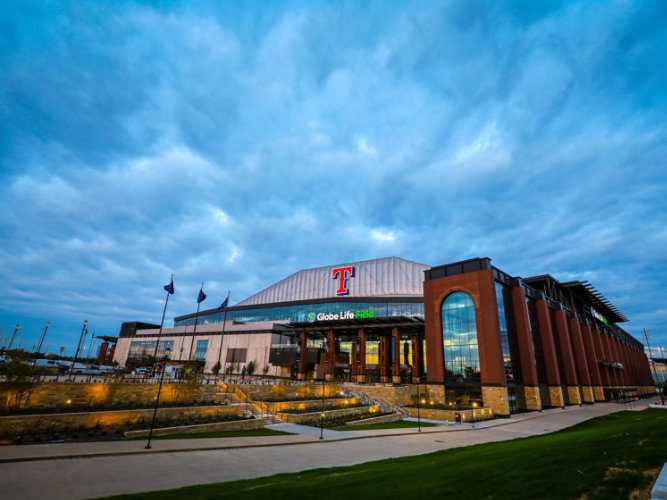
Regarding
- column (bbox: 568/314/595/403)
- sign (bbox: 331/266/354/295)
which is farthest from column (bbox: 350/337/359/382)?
column (bbox: 568/314/595/403)

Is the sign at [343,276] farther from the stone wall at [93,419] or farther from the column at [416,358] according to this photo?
the stone wall at [93,419]

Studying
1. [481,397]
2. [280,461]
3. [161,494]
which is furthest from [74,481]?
[481,397]

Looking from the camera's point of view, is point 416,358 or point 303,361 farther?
point 303,361

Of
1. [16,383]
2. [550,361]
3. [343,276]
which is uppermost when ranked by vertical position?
[343,276]

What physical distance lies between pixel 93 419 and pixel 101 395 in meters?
4.34

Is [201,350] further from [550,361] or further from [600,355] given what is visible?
[600,355]

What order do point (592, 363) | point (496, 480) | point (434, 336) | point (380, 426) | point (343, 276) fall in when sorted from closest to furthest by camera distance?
point (496, 480) < point (380, 426) < point (434, 336) < point (592, 363) < point (343, 276)

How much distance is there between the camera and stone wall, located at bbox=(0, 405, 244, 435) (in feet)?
77.0

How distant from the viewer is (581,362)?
231 ft

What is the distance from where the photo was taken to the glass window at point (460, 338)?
47250 millimetres

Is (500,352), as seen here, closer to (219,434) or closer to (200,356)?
(219,434)

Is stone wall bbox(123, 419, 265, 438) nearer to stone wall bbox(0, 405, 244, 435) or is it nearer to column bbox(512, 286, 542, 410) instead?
stone wall bbox(0, 405, 244, 435)

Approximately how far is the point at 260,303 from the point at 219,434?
79.9 m

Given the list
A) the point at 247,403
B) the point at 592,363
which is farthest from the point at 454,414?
the point at 592,363
